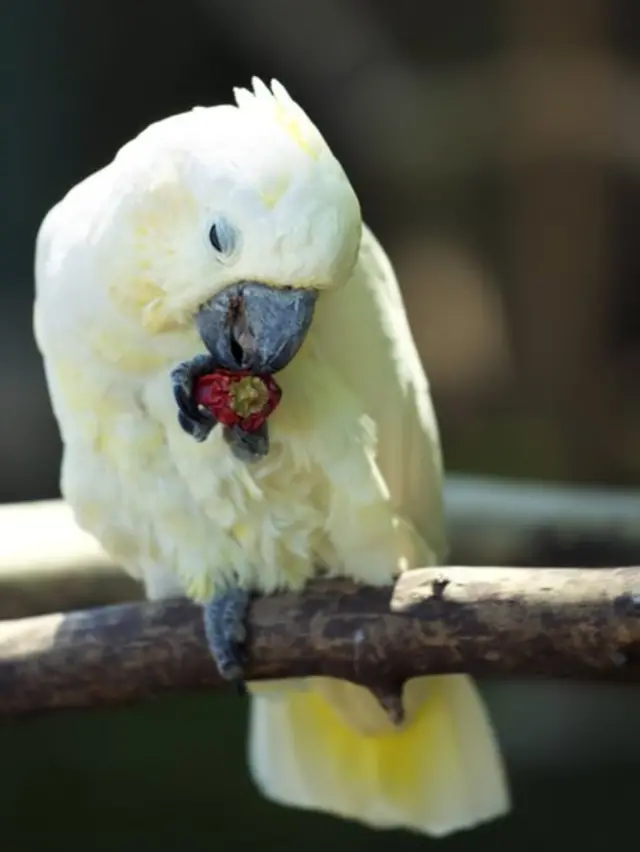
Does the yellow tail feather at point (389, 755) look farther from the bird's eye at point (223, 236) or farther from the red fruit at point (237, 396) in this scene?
the bird's eye at point (223, 236)

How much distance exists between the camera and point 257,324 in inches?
50.6

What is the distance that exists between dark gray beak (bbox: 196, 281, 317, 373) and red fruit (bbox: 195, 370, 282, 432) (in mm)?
61

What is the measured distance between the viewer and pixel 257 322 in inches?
50.7

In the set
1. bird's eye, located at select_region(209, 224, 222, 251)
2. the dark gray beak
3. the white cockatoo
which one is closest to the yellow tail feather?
the white cockatoo

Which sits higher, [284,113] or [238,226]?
[284,113]

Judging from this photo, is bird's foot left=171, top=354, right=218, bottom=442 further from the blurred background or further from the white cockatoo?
the blurred background

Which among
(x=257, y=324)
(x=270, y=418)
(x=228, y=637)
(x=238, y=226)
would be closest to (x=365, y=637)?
(x=228, y=637)

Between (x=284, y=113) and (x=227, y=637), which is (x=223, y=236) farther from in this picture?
(x=227, y=637)

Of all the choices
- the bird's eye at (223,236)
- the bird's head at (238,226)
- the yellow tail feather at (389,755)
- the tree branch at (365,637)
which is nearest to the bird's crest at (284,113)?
the bird's head at (238,226)

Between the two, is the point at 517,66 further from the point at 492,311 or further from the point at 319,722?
the point at 319,722

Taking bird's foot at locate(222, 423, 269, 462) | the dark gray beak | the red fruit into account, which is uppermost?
the dark gray beak

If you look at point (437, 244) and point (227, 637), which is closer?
point (227, 637)

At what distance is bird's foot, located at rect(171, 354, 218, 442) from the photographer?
4.65 ft

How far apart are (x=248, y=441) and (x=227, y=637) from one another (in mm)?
243
